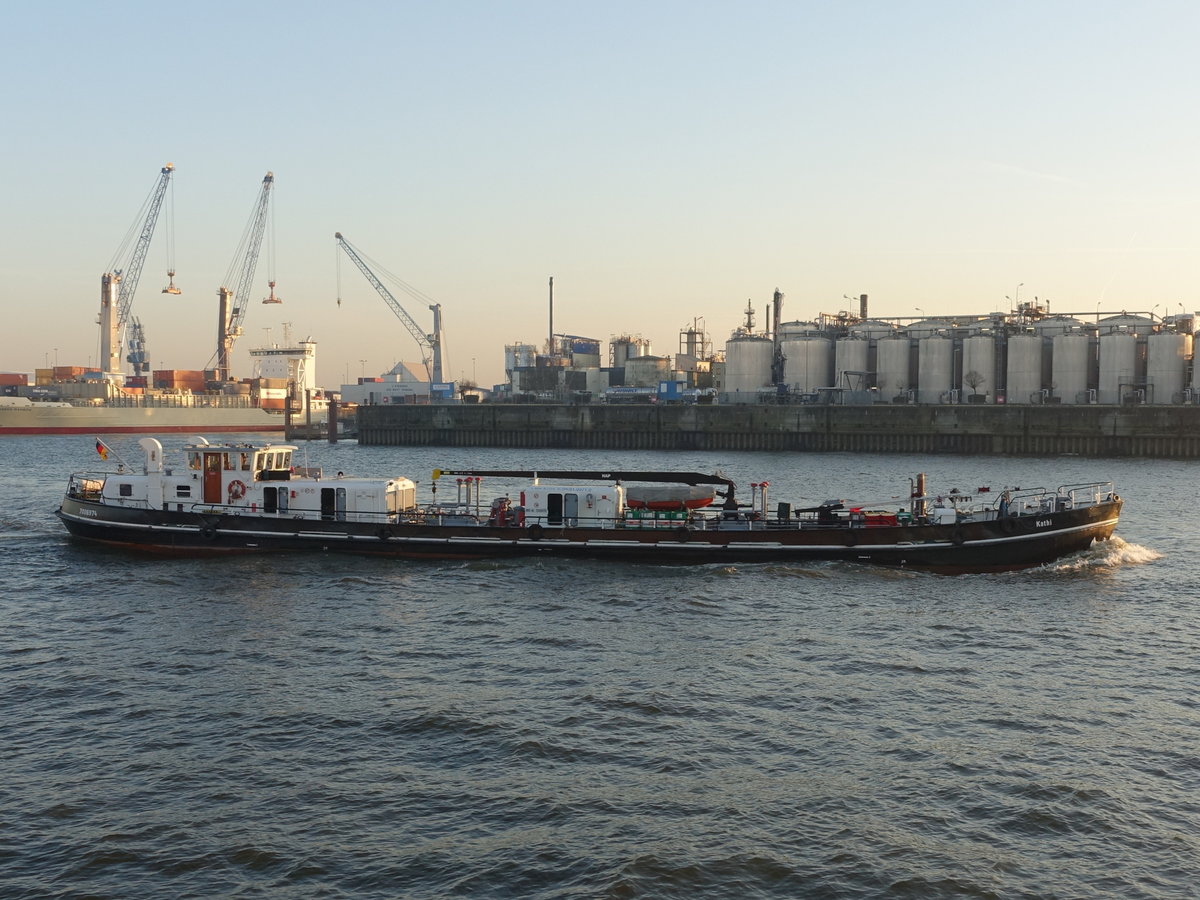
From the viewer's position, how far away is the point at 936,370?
12544 cm

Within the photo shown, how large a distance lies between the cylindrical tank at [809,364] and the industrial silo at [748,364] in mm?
3453

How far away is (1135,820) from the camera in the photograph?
700 inches

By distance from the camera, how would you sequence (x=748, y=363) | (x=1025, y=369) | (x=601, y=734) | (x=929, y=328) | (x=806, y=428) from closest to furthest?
1. (x=601, y=734)
2. (x=806, y=428)
3. (x=1025, y=369)
4. (x=929, y=328)
5. (x=748, y=363)

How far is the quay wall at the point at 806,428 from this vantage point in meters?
105

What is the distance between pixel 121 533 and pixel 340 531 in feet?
33.2

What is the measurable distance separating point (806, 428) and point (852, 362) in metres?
17.5

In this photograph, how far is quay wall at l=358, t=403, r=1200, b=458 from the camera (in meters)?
105

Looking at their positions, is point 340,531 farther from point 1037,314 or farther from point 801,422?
point 1037,314

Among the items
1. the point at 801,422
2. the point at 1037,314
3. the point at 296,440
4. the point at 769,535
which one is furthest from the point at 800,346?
the point at 769,535

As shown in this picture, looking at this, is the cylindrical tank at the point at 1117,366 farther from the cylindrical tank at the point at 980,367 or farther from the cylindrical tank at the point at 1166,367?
the cylindrical tank at the point at 980,367

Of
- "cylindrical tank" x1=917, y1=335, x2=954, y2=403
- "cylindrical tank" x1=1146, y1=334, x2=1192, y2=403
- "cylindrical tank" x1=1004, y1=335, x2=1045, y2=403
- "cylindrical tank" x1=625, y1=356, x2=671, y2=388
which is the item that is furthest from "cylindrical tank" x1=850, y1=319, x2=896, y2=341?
"cylindrical tank" x1=625, y1=356, x2=671, y2=388

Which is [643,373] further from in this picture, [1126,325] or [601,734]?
[601,734]

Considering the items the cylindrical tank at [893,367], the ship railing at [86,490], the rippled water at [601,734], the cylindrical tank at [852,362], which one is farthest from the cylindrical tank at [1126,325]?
the ship railing at [86,490]

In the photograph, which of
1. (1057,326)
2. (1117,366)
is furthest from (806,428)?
(1117,366)
